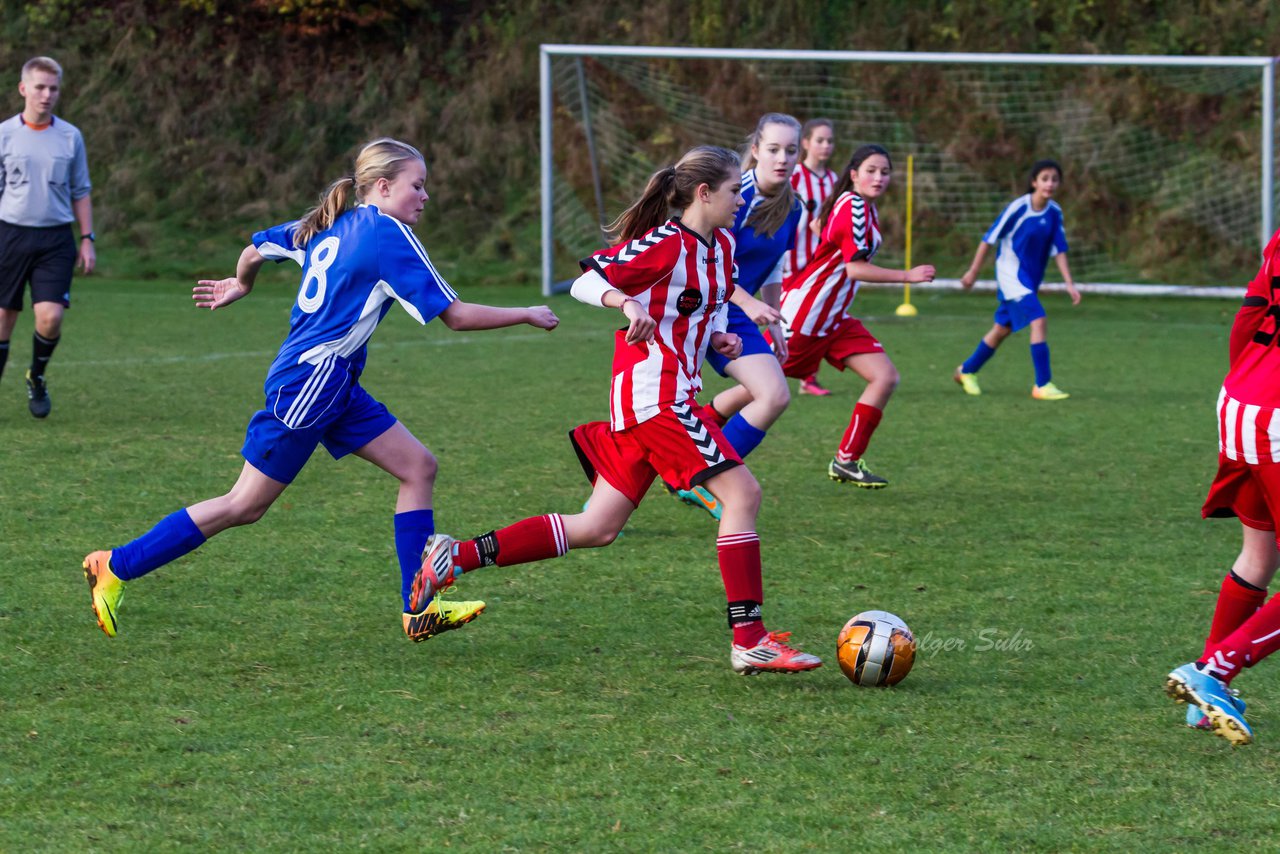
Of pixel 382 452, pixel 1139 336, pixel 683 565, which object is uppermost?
pixel 382 452

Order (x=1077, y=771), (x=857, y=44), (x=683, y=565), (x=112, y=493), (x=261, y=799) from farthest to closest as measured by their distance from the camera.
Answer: (x=857, y=44), (x=112, y=493), (x=683, y=565), (x=1077, y=771), (x=261, y=799)

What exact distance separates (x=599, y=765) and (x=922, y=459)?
4727 millimetres

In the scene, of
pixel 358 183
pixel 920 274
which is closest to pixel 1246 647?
pixel 358 183

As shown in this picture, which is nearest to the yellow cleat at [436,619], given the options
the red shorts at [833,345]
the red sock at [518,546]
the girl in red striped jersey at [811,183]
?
the red sock at [518,546]

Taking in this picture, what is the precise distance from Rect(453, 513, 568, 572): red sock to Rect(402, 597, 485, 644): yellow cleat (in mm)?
119

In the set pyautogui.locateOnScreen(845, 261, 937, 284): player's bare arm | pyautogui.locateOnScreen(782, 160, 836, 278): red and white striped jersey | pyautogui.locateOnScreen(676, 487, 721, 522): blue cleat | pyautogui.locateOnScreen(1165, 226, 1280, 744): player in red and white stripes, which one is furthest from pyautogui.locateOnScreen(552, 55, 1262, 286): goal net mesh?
pyautogui.locateOnScreen(1165, 226, 1280, 744): player in red and white stripes

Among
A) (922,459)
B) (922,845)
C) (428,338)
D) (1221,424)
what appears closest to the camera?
(922,845)

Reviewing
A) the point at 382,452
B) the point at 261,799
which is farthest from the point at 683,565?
the point at 261,799

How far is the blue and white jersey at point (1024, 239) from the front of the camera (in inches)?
425

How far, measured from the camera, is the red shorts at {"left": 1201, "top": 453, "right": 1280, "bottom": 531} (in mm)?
3846

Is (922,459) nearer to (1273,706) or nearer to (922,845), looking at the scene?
(1273,706)

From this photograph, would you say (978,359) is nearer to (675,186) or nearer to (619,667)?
(675,186)

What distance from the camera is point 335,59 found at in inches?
882

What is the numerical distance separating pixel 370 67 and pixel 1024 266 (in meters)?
13.7
